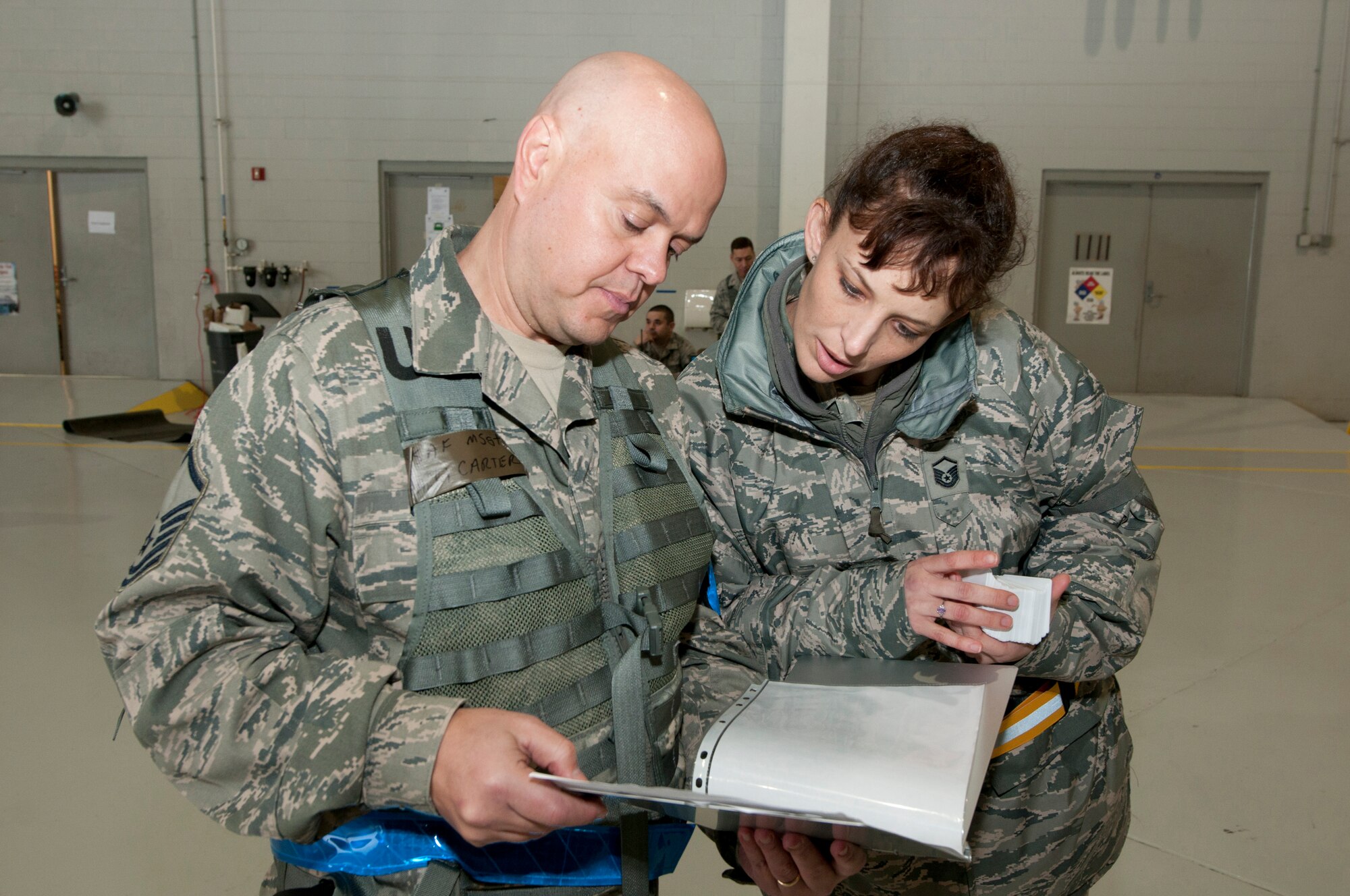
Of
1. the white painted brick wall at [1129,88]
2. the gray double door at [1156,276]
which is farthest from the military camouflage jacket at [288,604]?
the gray double door at [1156,276]

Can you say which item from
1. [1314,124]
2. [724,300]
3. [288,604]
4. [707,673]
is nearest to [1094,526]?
[707,673]

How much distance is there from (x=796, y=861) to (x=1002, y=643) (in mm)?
386

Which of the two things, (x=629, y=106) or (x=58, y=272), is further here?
(x=58, y=272)

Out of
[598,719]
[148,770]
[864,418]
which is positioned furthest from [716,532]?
[148,770]

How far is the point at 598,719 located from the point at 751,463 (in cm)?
47

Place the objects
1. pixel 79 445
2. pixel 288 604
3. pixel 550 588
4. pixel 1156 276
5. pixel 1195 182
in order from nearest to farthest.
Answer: pixel 288 604
pixel 550 588
pixel 79 445
pixel 1195 182
pixel 1156 276

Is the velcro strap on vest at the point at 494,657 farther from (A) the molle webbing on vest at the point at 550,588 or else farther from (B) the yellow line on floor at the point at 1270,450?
(B) the yellow line on floor at the point at 1270,450

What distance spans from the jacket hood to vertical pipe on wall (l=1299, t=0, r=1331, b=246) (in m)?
8.56

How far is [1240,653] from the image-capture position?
342 centimetres

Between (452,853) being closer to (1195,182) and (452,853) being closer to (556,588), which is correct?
(556,588)

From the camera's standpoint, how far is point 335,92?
8094 millimetres

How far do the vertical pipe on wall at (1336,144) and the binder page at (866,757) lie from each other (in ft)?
29.9

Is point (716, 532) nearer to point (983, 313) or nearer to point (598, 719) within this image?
point (598, 719)

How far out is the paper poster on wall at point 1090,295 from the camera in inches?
327
